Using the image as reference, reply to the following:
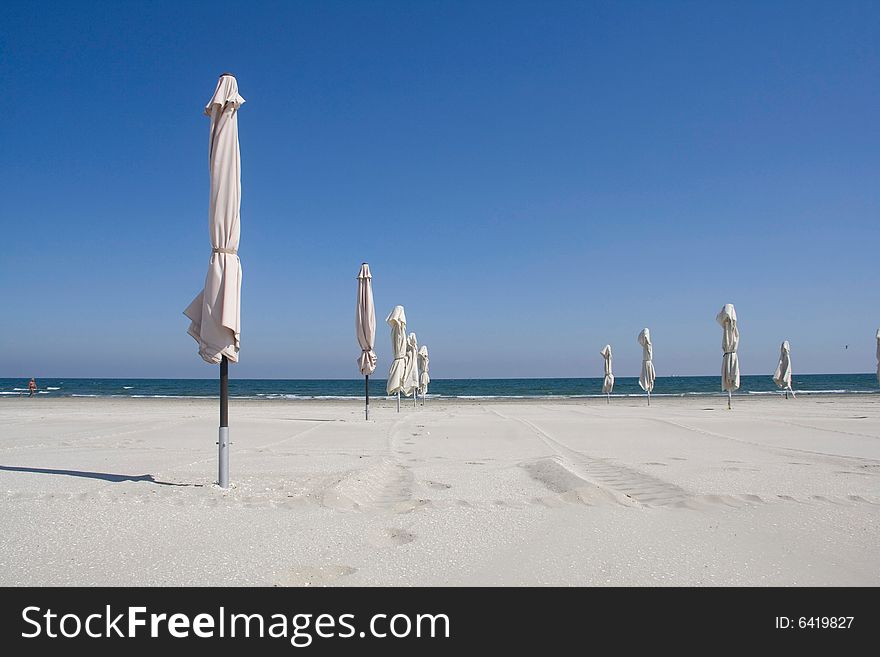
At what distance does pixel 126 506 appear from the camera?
13.4ft

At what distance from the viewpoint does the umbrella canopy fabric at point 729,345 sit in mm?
17438

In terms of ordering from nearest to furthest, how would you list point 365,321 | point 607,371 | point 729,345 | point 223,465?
point 223,465 → point 365,321 → point 729,345 → point 607,371

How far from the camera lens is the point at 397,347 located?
1558 centimetres

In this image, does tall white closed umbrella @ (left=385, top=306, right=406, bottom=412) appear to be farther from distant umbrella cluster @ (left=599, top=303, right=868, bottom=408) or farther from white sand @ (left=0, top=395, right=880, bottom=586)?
distant umbrella cluster @ (left=599, top=303, right=868, bottom=408)

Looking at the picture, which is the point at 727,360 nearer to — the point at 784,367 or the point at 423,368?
the point at 784,367

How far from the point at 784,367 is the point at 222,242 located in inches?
981

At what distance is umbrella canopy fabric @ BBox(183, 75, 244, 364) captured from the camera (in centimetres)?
477

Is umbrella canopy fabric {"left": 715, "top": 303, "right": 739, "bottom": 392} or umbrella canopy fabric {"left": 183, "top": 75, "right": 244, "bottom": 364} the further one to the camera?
umbrella canopy fabric {"left": 715, "top": 303, "right": 739, "bottom": 392}

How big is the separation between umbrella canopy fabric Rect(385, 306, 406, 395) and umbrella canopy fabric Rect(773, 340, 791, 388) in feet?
55.5

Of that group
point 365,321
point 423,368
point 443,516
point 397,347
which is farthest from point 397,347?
point 443,516

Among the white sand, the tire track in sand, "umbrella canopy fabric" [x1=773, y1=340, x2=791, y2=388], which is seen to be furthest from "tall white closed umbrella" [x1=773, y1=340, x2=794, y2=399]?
the tire track in sand

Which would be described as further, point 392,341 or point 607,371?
point 607,371
